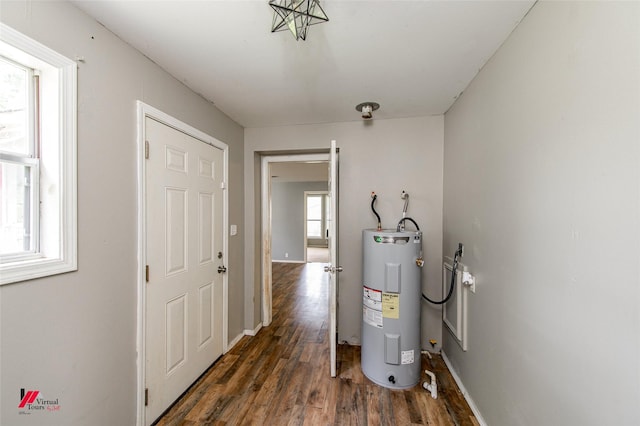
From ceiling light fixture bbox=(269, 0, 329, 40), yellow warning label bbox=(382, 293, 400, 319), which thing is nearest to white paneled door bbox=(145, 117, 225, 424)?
ceiling light fixture bbox=(269, 0, 329, 40)

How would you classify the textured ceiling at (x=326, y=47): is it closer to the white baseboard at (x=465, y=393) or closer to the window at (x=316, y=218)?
the white baseboard at (x=465, y=393)

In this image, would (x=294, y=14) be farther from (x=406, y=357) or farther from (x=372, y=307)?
(x=406, y=357)

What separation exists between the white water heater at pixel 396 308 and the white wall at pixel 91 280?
1713mm

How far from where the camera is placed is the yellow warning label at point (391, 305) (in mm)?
1971

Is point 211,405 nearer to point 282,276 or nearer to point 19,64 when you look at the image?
point 19,64

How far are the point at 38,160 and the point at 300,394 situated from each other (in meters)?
2.16

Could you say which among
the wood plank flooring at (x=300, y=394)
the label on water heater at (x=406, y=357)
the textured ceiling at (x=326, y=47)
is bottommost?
the wood plank flooring at (x=300, y=394)

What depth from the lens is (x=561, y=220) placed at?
Answer: 977 mm

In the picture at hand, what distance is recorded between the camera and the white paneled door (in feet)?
5.30

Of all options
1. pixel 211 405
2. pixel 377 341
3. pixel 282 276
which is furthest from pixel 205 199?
pixel 282 276

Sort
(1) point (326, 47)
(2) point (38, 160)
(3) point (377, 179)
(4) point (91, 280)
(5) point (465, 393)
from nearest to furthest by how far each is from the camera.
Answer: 1. (2) point (38, 160)
2. (4) point (91, 280)
3. (1) point (326, 47)
4. (5) point (465, 393)
5. (3) point (377, 179)

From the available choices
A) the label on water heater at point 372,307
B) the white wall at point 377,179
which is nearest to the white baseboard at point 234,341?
the white wall at point 377,179

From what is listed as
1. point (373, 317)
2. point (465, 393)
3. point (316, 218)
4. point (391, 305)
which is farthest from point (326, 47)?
point (316, 218)

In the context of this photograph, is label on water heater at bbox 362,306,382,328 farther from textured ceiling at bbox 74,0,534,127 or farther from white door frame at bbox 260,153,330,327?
textured ceiling at bbox 74,0,534,127
